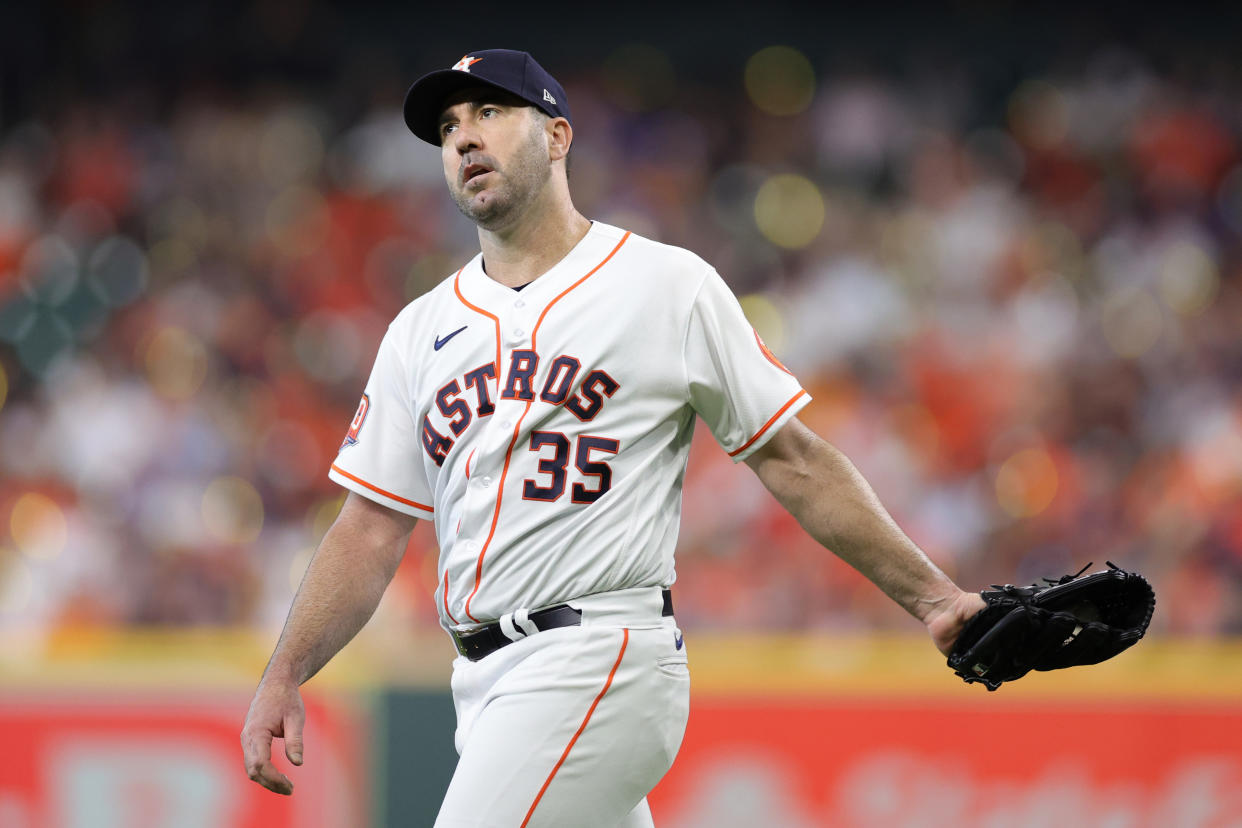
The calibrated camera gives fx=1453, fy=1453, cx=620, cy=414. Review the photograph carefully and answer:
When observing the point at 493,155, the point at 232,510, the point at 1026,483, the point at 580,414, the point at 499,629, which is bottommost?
the point at 499,629

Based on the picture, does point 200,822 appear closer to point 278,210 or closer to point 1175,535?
point 1175,535

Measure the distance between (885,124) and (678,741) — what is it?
772cm

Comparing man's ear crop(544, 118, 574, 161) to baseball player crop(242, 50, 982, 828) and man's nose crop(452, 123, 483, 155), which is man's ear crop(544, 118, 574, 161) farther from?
man's nose crop(452, 123, 483, 155)

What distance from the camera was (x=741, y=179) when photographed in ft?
31.1

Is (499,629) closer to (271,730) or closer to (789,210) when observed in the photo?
(271,730)

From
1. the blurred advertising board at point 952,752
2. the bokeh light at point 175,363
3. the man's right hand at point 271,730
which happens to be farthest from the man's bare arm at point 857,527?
the bokeh light at point 175,363

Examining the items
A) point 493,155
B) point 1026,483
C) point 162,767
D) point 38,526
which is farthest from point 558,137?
point 38,526

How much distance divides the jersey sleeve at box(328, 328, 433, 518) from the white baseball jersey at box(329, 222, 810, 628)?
8 centimetres

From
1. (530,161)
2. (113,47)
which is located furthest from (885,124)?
(530,161)

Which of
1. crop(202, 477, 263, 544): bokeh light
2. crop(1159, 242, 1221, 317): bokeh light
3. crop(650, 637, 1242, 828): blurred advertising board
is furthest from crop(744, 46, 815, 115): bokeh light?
crop(650, 637, 1242, 828): blurred advertising board

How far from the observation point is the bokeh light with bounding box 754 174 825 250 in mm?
9102

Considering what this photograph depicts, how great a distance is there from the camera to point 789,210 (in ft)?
30.4

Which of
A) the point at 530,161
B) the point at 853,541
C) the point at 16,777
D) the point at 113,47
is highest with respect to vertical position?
the point at 113,47

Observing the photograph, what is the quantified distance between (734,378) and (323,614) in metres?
0.92
